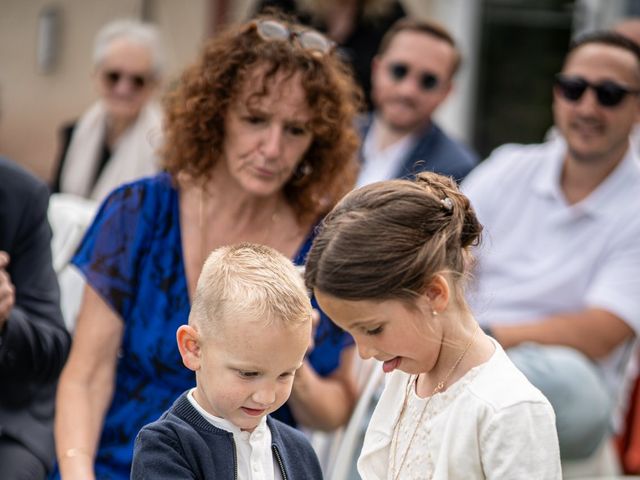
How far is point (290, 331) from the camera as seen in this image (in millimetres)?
1943

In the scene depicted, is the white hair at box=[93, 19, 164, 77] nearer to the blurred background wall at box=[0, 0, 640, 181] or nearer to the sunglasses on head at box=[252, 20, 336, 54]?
the blurred background wall at box=[0, 0, 640, 181]

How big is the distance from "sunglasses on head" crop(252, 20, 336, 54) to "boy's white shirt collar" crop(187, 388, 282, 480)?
118cm

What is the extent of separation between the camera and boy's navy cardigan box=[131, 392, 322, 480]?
1918 millimetres

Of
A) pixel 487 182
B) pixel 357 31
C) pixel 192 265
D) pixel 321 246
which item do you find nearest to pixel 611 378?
pixel 487 182

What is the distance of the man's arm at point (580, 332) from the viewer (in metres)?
3.67

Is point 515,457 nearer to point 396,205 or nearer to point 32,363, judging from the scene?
point 396,205

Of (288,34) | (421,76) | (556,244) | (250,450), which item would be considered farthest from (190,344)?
(421,76)

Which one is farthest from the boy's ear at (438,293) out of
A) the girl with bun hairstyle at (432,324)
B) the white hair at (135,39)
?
the white hair at (135,39)

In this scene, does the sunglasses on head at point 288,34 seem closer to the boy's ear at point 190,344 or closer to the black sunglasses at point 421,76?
the boy's ear at point 190,344

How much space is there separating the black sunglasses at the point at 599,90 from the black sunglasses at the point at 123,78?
224 cm

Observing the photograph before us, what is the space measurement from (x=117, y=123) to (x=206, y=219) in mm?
2520

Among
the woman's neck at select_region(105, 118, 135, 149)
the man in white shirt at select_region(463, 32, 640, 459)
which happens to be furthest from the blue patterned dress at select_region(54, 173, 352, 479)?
the woman's neck at select_region(105, 118, 135, 149)

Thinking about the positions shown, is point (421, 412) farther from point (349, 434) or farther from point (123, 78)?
point (123, 78)

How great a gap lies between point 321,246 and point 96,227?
3.66 feet
